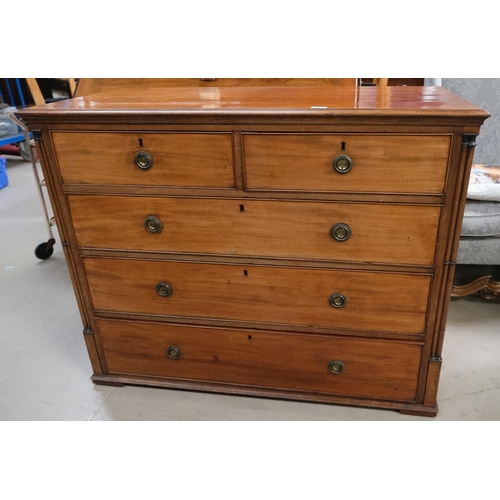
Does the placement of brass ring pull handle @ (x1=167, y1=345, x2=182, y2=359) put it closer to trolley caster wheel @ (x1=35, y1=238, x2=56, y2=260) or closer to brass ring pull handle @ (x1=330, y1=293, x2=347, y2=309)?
brass ring pull handle @ (x1=330, y1=293, x2=347, y2=309)

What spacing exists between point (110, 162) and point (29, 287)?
154 cm

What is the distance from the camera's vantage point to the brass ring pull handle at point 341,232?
1.55 m

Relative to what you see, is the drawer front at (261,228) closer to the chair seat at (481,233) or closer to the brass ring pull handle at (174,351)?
the brass ring pull handle at (174,351)

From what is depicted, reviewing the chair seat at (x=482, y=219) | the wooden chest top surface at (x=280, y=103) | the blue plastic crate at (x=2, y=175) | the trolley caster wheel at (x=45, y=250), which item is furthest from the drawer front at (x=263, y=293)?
the blue plastic crate at (x=2, y=175)

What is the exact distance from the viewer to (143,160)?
1.59 metres

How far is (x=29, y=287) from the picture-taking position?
9.21 feet

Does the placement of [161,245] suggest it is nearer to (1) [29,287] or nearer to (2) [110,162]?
(2) [110,162]

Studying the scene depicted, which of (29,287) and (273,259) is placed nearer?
(273,259)

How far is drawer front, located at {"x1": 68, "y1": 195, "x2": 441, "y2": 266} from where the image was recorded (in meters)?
1.52

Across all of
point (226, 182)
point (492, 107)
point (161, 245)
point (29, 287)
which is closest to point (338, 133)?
point (226, 182)

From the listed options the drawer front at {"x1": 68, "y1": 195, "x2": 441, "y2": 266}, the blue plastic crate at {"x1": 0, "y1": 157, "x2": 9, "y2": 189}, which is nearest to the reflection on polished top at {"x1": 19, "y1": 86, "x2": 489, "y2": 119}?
the drawer front at {"x1": 68, "y1": 195, "x2": 441, "y2": 266}

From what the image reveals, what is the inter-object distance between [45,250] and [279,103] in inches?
85.1

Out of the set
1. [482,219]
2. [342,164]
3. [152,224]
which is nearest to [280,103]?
[342,164]

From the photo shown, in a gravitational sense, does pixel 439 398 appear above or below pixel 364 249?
below
